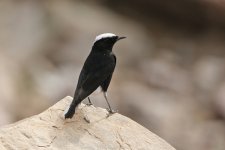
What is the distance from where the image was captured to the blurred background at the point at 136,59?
11.6 metres

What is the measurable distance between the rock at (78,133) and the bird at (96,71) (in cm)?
16

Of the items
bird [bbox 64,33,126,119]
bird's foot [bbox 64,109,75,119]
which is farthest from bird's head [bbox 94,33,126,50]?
bird's foot [bbox 64,109,75,119]

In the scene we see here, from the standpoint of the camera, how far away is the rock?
18.3 ft

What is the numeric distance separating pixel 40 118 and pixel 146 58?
734cm

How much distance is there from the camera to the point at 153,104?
11.9 m

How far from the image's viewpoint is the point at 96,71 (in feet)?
20.5

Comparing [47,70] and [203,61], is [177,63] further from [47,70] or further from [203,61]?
[47,70]

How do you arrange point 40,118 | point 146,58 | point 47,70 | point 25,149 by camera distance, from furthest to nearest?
point 146,58 → point 47,70 → point 40,118 → point 25,149

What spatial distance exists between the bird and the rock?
159 mm

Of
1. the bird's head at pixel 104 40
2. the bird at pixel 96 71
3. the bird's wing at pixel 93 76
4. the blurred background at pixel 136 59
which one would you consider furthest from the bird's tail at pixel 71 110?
the blurred background at pixel 136 59

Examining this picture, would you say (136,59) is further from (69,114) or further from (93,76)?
(69,114)

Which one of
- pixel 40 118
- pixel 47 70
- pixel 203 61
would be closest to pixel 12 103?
pixel 47 70

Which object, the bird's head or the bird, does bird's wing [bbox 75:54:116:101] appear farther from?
the bird's head

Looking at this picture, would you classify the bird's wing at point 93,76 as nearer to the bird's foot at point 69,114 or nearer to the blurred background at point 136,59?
the bird's foot at point 69,114
